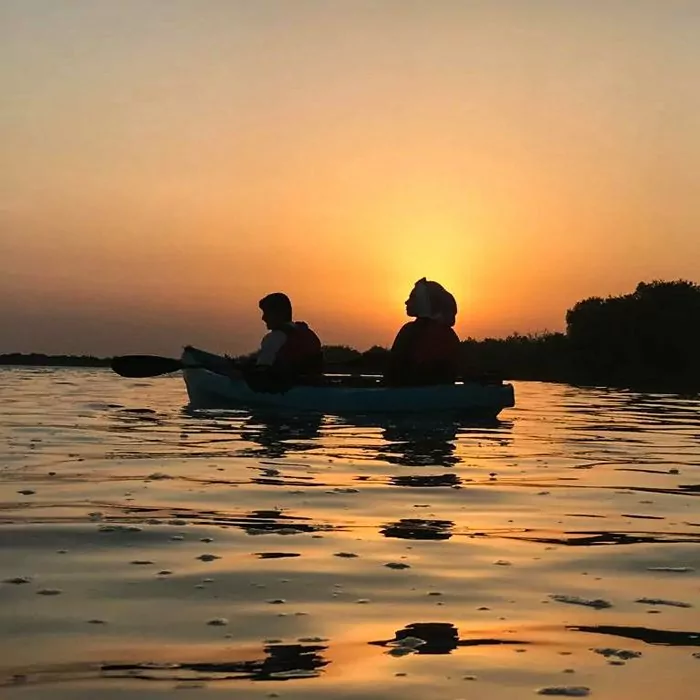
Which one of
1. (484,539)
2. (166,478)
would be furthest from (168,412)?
(484,539)

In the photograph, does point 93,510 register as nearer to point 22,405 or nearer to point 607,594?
point 607,594

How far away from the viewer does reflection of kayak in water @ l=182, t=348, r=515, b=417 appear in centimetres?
1719

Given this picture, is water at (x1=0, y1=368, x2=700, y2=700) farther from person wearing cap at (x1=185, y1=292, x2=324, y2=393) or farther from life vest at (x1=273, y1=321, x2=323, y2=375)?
life vest at (x1=273, y1=321, x2=323, y2=375)

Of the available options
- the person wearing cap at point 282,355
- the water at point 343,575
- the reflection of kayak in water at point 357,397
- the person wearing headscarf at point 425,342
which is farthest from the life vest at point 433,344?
the water at point 343,575

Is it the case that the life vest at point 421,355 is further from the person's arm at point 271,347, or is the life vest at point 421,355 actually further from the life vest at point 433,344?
the person's arm at point 271,347

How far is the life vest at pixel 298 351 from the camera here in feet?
59.8

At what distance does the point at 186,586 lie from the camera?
471cm

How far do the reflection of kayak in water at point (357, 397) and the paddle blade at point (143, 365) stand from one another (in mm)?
331


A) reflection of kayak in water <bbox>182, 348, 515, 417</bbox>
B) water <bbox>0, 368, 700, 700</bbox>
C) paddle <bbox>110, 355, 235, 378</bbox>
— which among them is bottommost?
water <bbox>0, 368, 700, 700</bbox>

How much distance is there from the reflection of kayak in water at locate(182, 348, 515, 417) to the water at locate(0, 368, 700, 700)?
599 centimetres

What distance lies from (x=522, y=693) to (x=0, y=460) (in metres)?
7.78

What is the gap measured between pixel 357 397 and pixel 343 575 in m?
12.1

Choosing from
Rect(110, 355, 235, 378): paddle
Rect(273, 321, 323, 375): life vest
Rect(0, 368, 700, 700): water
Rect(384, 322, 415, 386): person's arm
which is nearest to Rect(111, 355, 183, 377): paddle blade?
Rect(110, 355, 235, 378): paddle

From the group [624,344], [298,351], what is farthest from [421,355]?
[624,344]
